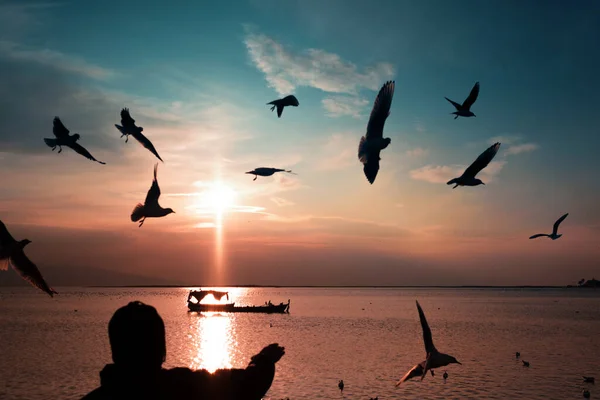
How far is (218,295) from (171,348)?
42.8 metres

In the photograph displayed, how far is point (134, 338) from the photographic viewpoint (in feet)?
9.66

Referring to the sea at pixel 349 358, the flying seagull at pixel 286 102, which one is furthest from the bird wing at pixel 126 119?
the sea at pixel 349 358

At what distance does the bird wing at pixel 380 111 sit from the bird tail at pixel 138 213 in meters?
4.14

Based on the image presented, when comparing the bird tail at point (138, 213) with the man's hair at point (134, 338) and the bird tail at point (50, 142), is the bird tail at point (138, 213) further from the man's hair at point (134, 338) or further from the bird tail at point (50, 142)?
the man's hair at point (134, 338)

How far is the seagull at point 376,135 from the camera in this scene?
884 centimetres

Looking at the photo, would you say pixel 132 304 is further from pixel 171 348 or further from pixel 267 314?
pixel 267 314

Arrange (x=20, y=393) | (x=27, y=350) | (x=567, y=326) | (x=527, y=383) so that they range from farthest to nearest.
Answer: (x=567, y=326) → (x=27, y=350) → (x=527, y=383) → (x=20, y=393)

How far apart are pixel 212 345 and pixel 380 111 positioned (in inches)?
2248

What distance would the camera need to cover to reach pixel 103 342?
202ft

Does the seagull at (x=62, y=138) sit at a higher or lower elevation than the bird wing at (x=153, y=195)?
higher

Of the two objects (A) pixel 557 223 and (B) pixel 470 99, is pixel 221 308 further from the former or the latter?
(B) pixel 470 99

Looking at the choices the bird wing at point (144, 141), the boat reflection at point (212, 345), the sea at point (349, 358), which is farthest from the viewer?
the boat reflection at point (212, 345)

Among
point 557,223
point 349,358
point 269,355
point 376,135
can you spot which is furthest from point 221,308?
point 269,355

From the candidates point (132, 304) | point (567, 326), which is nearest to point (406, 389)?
point (132, 304)
